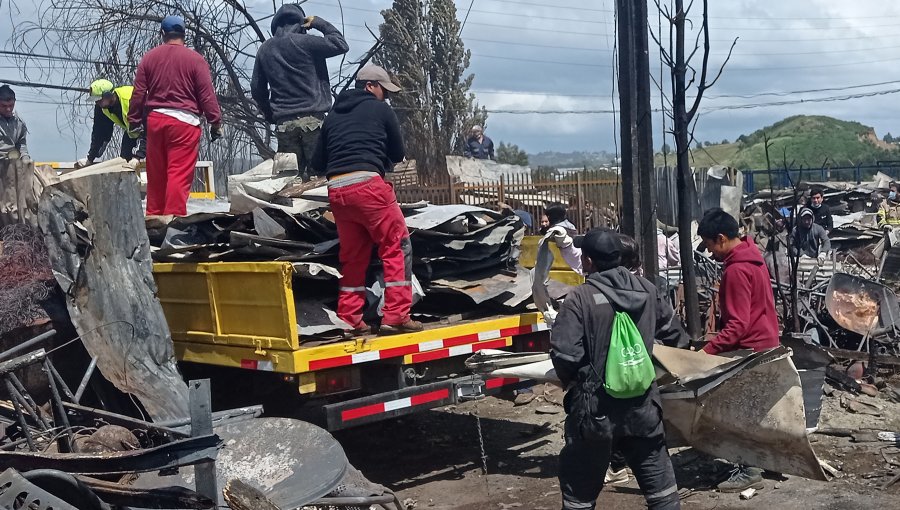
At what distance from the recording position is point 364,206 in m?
5.88

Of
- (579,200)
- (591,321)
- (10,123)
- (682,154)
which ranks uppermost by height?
(10,123)

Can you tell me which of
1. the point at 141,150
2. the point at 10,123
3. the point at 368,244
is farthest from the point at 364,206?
the point at 10,123

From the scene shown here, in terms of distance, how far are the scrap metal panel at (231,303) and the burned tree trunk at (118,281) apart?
0.43 metres

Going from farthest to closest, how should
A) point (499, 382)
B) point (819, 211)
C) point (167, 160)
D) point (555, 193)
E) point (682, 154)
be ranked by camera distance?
point (819, 211) < point (555, 193) < point (167, 160) < point (682, 154) < point (499, 382)

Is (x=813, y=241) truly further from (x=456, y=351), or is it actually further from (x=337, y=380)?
(x=337, y=380)

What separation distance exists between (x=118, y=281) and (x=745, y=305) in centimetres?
365

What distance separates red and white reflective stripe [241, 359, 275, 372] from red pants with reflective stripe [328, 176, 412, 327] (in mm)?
593

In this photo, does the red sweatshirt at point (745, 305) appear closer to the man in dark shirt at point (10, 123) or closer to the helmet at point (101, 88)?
the helmet at point (101, 88)

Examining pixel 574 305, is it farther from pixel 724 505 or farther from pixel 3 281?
pixel 3 281

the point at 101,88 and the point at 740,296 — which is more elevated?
the point at 101,88

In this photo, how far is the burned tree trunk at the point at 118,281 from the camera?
5434mm

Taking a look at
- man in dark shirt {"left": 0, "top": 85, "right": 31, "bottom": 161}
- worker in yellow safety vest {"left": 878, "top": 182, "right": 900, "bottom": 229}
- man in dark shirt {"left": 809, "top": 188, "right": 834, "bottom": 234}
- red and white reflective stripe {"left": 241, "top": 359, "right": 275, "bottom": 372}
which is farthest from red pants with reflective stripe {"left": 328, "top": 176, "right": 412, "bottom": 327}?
worker in yellow safety vest {"left": 878, "top": 182, "right": 900, "bottom": 229}

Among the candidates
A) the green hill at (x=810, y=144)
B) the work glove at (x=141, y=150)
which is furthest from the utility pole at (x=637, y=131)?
the green hill at (x=810, y=144)

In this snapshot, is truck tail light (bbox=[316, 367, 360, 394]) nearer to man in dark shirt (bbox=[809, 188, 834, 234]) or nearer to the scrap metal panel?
the scrap metal panel
